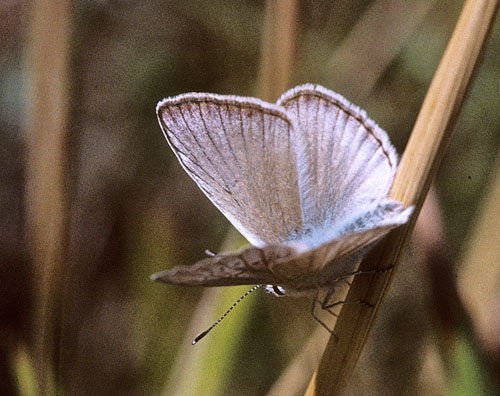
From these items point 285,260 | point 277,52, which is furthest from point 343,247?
point 277,52

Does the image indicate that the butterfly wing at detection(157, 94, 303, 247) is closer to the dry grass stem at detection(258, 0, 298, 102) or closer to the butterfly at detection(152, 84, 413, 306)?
the butterfly at detection(152, 84, 413, 306)

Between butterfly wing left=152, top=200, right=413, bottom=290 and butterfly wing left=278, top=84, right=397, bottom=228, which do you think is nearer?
butterfly wing left=152, top=200, right=413, bottom=290

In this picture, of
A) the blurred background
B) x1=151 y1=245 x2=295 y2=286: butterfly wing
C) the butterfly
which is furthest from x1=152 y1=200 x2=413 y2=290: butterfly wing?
the blurred background

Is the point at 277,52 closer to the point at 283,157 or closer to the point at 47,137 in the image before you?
the point at 283,157

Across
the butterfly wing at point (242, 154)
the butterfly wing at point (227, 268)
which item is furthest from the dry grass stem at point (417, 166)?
the butterfly wing at point (242, 154)

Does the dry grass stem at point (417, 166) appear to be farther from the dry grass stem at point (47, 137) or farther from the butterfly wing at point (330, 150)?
the dry grass stem at point (47, 137)

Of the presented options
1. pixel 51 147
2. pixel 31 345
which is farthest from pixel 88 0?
pixel 31 345

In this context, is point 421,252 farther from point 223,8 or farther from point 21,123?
point 21,123
